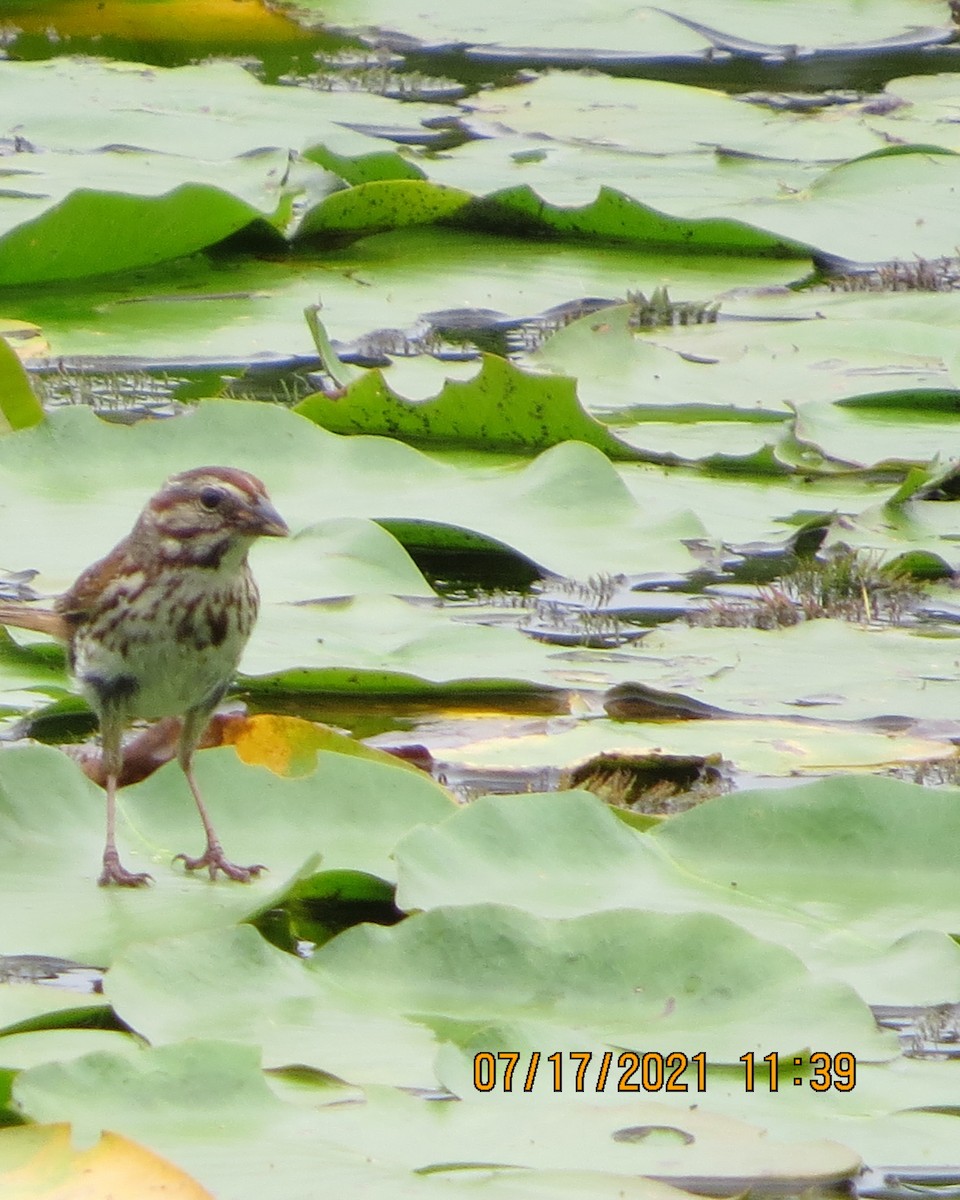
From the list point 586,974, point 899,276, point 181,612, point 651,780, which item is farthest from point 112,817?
point 899,276

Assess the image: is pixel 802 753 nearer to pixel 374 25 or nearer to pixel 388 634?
pixel 388 634

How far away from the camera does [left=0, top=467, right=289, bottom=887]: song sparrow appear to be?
14.5 ft

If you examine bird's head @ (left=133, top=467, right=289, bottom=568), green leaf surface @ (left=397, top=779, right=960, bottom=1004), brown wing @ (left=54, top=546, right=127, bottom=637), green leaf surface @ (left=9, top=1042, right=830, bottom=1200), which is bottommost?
green leaf surface @ (left=397, top=779, right=960, bottom=1004)

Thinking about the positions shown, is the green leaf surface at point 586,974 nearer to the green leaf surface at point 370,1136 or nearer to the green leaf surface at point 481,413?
the green leaf surface at point 370,1136

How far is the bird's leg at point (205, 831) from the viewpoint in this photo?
3988 millimetres

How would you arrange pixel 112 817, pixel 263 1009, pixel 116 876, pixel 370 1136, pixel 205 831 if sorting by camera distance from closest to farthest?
pixel 370 1136, pixel 263 1009, pixel 116 876, pixel 112 817, pixel 205 831

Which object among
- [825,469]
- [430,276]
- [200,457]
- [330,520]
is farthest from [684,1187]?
[430,276]

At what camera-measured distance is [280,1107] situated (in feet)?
10.1

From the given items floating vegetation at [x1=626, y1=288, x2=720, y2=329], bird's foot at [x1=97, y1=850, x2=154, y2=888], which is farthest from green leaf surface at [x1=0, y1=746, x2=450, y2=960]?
floating vegetation at [x1=626, y1=288, x2=720, y2=329]

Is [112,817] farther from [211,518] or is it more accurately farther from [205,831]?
[211,518]

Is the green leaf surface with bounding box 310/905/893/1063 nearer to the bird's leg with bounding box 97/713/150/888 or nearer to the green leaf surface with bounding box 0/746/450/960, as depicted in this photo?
the green leaf surface with bounding box 0/746/450/960
